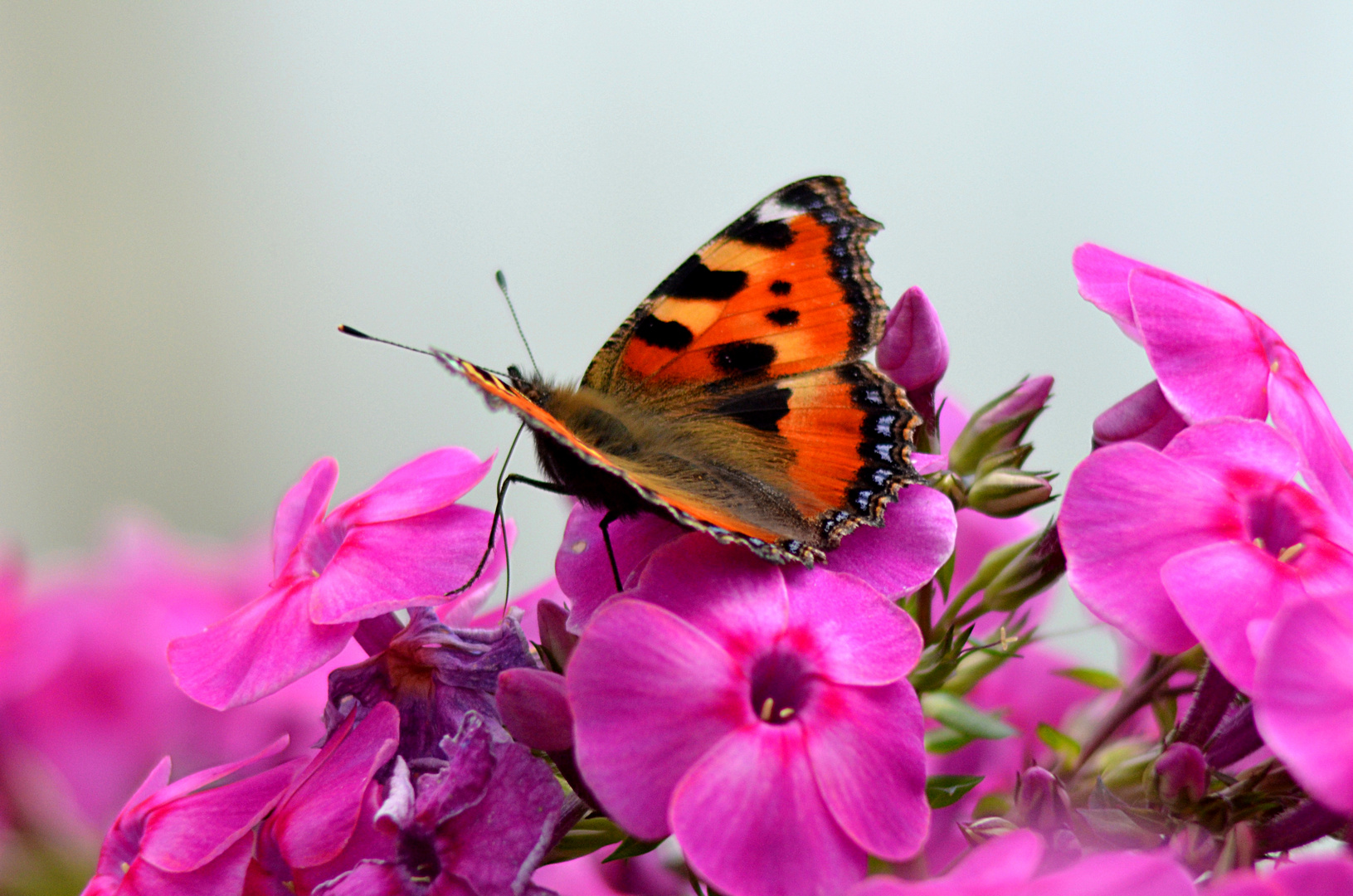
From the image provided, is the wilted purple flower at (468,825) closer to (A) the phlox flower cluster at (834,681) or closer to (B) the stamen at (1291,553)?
(A) the phlox flower cluster at (834,681)

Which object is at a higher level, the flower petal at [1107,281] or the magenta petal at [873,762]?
the flower petal at [1107,281]

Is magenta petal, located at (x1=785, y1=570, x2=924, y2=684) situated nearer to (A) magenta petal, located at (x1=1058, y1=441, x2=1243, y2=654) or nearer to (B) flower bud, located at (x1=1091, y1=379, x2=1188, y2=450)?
(A) magenta petal, located at (x1=1058, y1=441, x2=1243, y2=654)

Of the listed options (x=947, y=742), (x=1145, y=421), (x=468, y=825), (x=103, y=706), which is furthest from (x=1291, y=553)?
(x=103, y=706)

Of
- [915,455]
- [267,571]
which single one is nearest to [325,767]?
[915,455]

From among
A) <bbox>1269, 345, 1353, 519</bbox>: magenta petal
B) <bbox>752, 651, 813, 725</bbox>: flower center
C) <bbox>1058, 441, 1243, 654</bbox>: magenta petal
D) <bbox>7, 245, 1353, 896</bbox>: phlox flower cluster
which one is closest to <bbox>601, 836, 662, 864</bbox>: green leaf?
<bbox>7, 245, 1353, 896</bbox>: phlox flower cluster

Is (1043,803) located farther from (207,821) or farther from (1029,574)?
(207,821)

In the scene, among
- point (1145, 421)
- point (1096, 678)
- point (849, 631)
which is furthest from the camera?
point (1096, 678)

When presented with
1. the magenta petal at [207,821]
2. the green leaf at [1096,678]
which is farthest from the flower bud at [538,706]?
the green leaf at [1096,678]
